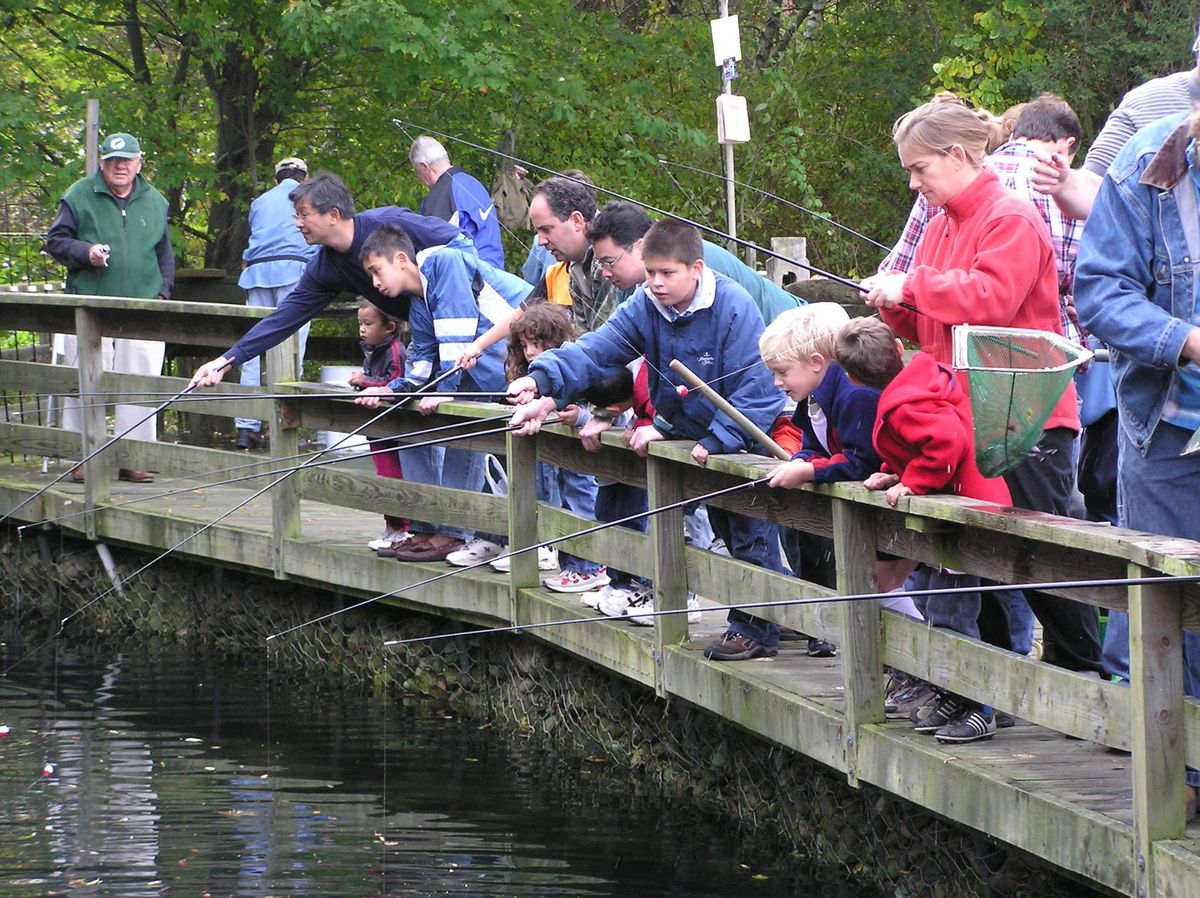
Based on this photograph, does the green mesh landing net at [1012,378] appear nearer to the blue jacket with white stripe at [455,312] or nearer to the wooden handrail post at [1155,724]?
the wooden handrail post at [1155,724]

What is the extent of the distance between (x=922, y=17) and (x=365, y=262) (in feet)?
40.0

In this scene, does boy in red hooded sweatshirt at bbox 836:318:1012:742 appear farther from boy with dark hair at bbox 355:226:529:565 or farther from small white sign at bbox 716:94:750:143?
small white sign at bbox 716:94:750:143

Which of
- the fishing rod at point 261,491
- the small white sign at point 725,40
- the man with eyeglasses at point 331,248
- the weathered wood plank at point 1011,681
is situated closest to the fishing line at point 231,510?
the fishing rod at point 261,491

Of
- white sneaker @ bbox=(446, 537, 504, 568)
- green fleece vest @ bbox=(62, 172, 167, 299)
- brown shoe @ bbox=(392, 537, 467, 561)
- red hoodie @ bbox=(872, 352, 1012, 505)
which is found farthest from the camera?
green fleece vest @ bbox=(62, 172, 167, 299)

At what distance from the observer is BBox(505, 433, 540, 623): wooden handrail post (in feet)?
22.3

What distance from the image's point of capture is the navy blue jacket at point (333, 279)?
756 cm

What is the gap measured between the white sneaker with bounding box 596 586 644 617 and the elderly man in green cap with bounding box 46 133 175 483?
4177 millimetres

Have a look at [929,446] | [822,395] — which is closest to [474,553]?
[822,395]

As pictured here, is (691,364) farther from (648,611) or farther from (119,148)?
(119,148)

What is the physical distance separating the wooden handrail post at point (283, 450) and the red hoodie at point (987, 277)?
381cm

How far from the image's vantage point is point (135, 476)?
992cm

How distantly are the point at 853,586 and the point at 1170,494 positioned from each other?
1.07 meters

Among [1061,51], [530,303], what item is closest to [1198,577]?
[530,303]

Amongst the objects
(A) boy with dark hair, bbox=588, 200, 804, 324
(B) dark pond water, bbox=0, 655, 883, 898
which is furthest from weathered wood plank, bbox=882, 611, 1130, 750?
(A) boy with dark hair, bbox=588, 200, 804, 324
